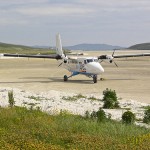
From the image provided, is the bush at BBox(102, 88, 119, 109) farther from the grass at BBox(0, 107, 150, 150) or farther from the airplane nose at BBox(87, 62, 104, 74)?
the airplane nose at BBox(87, 62, 104, 74)

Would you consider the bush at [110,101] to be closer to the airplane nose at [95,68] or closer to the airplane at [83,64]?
the airplane nose at [95,68]

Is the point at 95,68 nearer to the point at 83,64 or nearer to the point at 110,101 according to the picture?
the point at 83,64

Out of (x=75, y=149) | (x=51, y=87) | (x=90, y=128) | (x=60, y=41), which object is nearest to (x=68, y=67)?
(x=60, y=41)

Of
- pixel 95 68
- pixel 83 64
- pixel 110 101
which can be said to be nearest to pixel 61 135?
pixel 110 101

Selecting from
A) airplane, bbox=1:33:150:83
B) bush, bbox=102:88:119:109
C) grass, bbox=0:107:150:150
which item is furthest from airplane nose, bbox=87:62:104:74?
grass, bbox=0:107:150:150

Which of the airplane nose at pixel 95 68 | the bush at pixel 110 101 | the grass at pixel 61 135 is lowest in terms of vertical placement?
the bush at pixel 110 101

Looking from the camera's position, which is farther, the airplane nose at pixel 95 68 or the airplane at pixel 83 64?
the airplane at pixel 83 64

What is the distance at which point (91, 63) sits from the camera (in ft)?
Result: 112

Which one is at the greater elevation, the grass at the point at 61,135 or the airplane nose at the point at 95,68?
the airplane nose at the point at 95,68

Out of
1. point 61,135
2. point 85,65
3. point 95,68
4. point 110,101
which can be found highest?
point 85,65

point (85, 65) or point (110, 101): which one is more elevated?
point (85, 65)

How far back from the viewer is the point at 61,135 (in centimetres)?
947

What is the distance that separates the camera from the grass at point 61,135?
27.1 ft

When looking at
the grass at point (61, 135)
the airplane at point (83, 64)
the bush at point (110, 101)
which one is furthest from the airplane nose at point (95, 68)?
the grass at point (61, 135)
